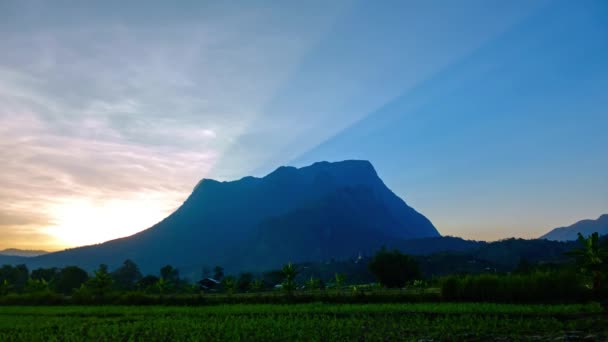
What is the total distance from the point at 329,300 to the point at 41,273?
10329cm

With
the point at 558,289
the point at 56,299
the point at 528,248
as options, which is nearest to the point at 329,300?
the point at 558,289

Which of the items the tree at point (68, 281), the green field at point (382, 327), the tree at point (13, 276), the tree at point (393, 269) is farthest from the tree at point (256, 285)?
the tree at point (13, 276)

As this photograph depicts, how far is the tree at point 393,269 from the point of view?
76062 mm

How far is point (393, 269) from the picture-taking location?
250 ft

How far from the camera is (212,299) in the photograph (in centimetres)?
4938

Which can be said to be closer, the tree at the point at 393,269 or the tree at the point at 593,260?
the tree at the point at 593,260

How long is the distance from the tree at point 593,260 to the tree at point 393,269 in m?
41.3

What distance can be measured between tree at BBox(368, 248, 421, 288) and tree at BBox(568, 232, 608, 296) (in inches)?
1624

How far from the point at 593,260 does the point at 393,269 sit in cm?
4345

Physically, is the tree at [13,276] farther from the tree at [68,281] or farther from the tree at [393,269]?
the tree at [393,269]

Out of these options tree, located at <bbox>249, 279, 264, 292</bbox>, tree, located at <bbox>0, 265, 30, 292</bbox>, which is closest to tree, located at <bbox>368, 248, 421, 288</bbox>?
tree, located at <bbox>249, 279, 264, 292</bbox>

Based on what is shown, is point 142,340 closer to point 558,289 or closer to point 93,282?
point 558,289

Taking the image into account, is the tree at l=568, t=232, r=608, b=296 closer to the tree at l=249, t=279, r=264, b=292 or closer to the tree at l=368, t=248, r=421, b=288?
the tree at l=368, t=248, r=421, b=288

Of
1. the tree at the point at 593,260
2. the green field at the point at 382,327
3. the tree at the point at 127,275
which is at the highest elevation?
the tree at the point at 593,260
